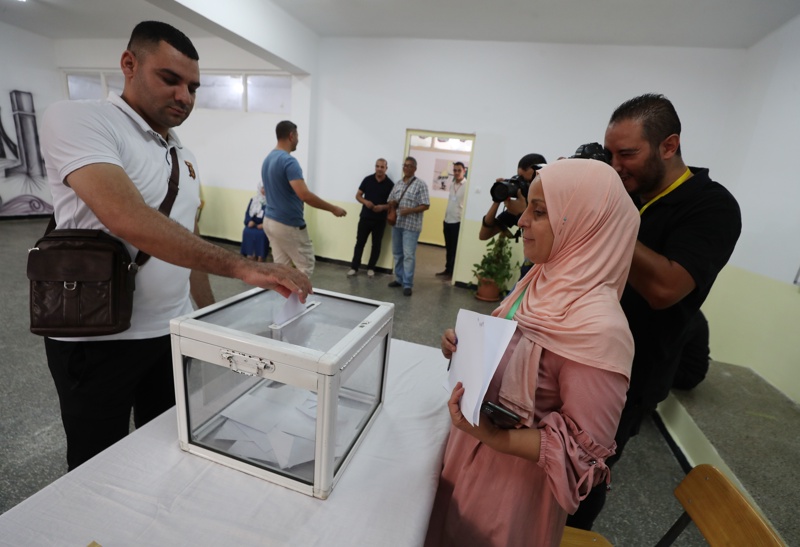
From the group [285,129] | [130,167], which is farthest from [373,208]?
[130,167]

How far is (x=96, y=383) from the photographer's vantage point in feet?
3.16

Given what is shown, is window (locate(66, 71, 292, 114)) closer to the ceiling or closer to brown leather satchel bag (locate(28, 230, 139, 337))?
the ceiling

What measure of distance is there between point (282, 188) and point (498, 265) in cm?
250

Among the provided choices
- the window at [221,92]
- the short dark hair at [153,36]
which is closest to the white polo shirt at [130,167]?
the short dark hair at [153,36]

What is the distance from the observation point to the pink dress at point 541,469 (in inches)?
26.1

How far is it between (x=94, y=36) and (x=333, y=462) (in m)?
7.96

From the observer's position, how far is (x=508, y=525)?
777 mm

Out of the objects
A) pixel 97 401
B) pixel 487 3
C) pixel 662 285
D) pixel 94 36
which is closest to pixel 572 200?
pixel 662 285

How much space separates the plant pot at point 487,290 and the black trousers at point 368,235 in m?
1.44

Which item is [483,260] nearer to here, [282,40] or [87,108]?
[282,40]

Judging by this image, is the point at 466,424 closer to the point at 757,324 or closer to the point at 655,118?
the point at 655,118

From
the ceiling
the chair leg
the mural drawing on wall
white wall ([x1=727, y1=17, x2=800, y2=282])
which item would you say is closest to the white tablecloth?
the chair leg

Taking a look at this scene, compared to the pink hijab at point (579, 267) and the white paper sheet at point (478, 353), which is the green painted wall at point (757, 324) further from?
the white paper sheet at point (478, 353)

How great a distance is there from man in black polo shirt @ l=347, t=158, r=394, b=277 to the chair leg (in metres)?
4.05
